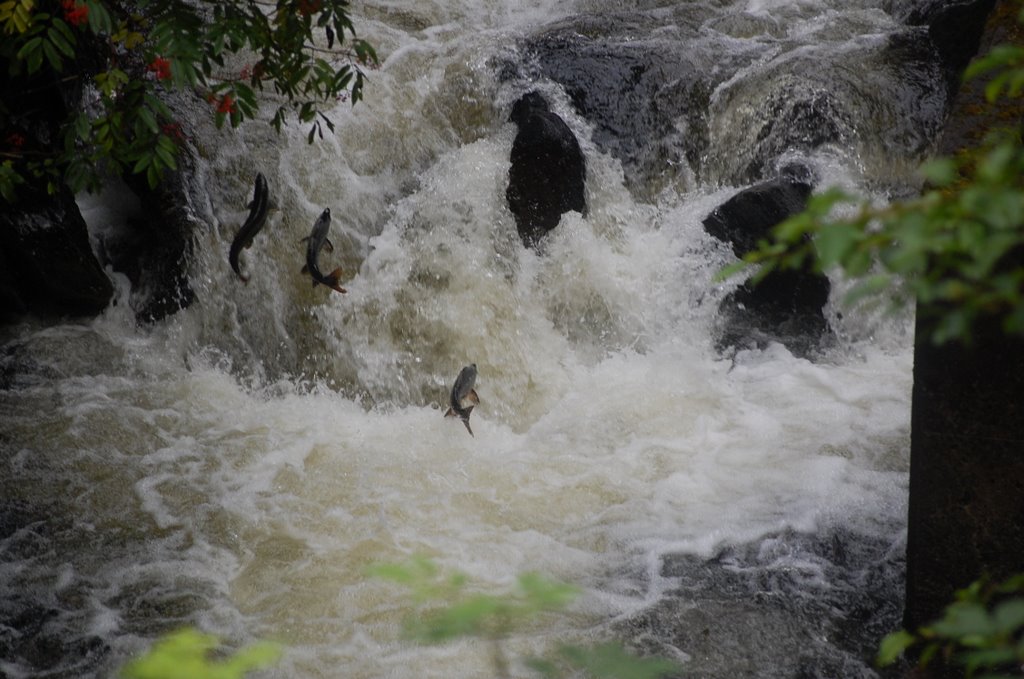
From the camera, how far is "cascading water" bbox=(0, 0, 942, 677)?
382 cm

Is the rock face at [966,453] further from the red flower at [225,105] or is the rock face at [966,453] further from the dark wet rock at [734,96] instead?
the dark wet rock at [734,96]

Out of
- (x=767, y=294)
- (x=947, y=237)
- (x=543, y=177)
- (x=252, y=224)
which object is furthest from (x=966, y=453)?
(x=543, y=177)

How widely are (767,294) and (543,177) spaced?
1.85m

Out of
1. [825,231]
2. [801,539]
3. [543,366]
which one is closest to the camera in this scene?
[825,231]

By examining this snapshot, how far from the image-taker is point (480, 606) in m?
1.29

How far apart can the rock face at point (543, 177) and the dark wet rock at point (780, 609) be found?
3.21 meters

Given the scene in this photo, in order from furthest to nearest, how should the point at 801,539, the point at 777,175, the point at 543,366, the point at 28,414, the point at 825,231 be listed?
the point at 777,175
the point at 543,366
the point at 28,414
the point at 801,539
the point at 825,231

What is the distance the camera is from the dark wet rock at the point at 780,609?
3496 mm

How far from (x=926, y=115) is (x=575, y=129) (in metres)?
2.94

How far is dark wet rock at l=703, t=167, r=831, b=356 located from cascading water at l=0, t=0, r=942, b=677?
0.13 m

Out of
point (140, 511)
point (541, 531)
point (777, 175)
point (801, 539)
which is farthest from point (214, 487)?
point (777, 175)

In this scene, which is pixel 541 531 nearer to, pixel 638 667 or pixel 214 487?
pixel 214 487

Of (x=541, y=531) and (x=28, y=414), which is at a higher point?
(x=541, y=531)

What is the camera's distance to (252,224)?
19.0ft
